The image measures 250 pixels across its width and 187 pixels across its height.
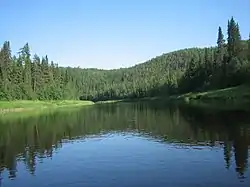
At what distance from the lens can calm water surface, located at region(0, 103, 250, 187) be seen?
3347 centimetres

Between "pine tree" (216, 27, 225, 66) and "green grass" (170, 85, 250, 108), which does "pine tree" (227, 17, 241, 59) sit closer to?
"pine tree" (216, 27, 225, 66)

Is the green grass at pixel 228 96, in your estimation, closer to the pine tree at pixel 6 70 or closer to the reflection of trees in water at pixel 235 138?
the reflection of trees in water at pixel 235 138

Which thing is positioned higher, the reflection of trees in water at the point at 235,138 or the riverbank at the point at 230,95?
the riverbank at the point at 230,95

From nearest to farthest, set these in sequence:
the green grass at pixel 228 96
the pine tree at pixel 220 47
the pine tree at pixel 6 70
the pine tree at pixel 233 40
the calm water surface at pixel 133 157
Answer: the calm water surface at pixel 133 157, the green grass at pixel 228 96, the pine tree at pixel 6 70, the pine tree at pixel 233 40, the pine tree at pixel 220 47

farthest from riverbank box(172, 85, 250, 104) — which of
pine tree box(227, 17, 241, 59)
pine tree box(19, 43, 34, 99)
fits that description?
pine tree box(19, 43, 34, 99)

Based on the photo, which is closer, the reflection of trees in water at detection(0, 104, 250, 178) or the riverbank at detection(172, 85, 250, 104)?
the reflection of trees in water at detection(0, 104, 250, 178)

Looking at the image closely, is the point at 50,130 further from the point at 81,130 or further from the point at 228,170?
the point at 228,170

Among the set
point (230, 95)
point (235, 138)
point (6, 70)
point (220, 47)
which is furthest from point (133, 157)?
point (220, 47)

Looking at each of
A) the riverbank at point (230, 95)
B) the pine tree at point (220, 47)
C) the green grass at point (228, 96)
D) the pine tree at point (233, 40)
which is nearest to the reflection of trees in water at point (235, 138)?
the green grass at point (228, 96)

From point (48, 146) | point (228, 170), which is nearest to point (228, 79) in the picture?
point (48, 146)

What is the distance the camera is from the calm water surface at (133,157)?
33.5 m

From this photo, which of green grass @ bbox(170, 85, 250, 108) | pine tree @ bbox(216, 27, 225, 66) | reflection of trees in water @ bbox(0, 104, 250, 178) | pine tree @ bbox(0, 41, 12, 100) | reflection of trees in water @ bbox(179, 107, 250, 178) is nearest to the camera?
reflection of trees in water @ bbox(179, 107, 250, 178)

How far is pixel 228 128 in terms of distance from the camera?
6147 centimetres

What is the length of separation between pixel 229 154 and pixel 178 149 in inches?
290
